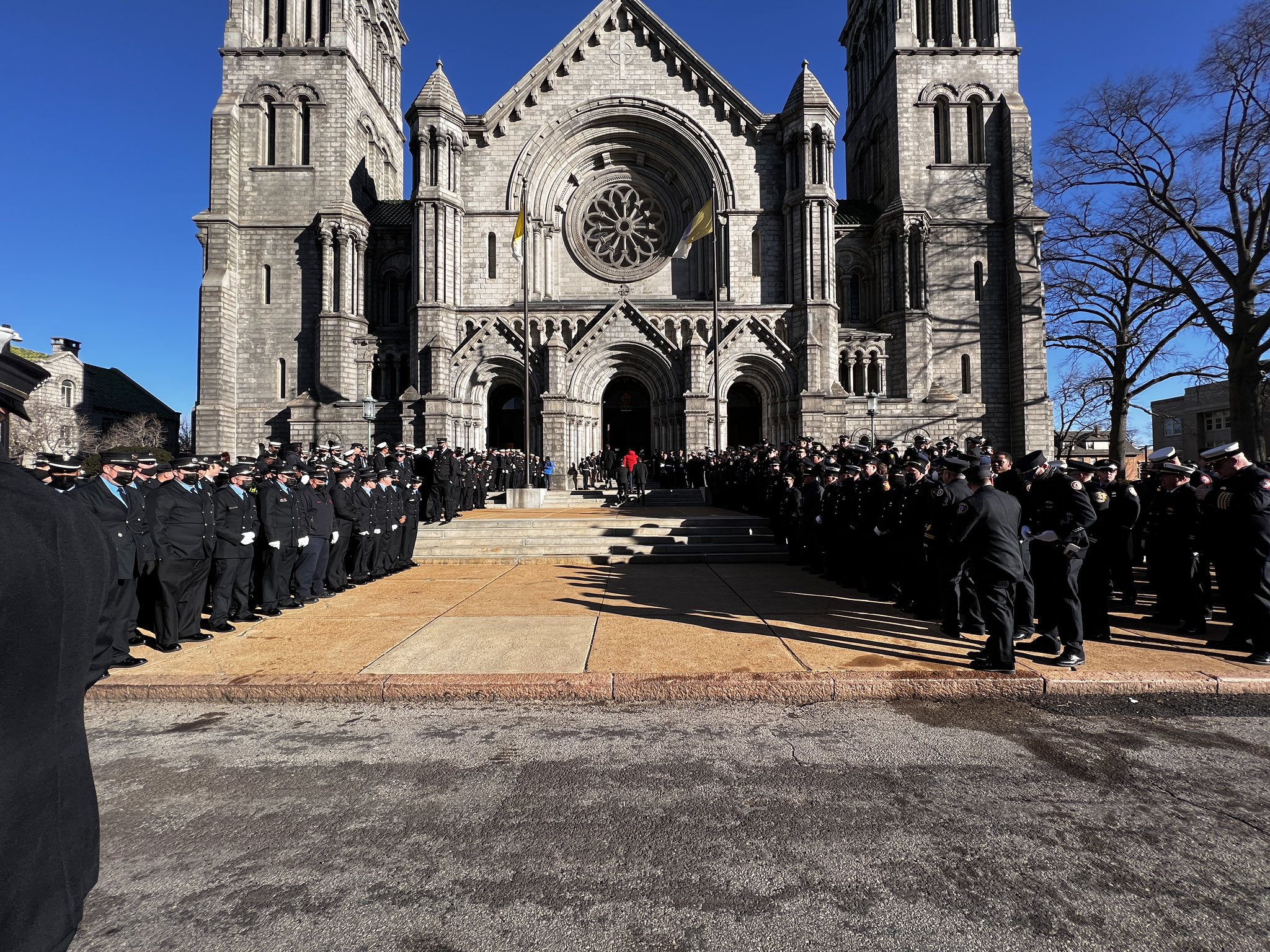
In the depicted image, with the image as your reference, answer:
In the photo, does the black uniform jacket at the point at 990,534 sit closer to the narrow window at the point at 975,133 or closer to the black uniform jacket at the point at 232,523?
the black uniform jacket at the point at 232,523

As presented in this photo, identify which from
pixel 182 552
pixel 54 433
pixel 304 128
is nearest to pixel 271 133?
pixel 304 128

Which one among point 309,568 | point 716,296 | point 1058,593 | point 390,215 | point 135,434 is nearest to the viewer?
point 1058,593

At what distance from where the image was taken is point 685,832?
319 centimetres

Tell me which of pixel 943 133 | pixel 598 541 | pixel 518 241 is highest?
pixel 943 133

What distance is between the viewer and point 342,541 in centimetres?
962

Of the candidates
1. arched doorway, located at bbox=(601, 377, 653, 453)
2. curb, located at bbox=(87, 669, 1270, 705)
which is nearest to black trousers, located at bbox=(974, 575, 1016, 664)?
curb, located at bbox=(87, 669, 1270, 705)

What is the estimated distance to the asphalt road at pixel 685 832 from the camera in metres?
2.52

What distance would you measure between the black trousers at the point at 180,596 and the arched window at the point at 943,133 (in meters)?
31.9

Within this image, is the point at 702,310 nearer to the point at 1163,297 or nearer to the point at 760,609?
the point at 1163,297

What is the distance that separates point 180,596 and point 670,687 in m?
5.45

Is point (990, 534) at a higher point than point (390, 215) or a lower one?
lower

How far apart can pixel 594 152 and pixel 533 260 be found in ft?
20.0

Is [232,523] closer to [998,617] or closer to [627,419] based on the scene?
[998,617]

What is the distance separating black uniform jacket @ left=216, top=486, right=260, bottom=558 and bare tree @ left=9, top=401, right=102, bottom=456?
35.0 m
